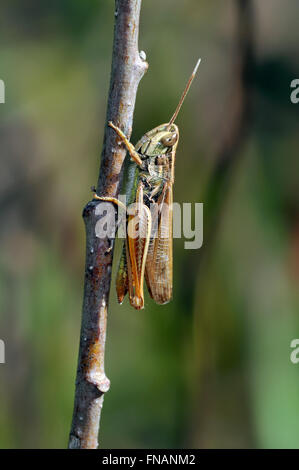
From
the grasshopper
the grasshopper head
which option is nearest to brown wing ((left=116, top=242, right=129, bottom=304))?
the grasshopper

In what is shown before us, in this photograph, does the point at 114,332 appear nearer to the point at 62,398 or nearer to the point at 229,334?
the point at 62,398

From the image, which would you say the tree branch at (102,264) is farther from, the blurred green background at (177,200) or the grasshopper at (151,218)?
the blurred green background at (177,200)

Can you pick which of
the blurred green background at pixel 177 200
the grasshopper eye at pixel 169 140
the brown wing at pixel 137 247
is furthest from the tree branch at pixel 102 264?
the blurred green background at pixel 177 200

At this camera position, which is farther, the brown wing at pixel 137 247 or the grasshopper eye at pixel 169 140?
the grasshopper eye at pixel 169 140

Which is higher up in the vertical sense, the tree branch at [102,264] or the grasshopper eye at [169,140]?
the grasshopper eye at [169,140]

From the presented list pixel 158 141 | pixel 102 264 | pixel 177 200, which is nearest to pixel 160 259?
pixel 158 141

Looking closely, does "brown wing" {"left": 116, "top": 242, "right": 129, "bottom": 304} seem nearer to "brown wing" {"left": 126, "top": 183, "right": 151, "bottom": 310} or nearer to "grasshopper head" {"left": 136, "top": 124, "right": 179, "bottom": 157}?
"brown wing" {"left": 126, "top": 183, "right": 151, "bottom": 310}

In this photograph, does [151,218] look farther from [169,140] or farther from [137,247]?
[169,140]
